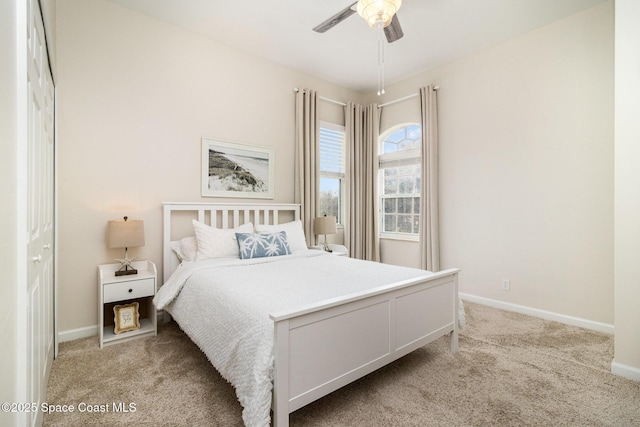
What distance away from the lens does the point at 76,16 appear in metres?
2.62

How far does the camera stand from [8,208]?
3.01ft

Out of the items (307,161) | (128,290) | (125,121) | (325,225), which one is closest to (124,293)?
(128,290)

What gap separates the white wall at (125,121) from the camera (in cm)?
260

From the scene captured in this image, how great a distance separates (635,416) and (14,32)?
130 inches

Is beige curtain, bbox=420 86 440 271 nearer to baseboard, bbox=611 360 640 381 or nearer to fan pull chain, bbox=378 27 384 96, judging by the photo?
fan pull chain, bbox=378 27 384 96

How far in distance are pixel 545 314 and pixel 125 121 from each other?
460 centimetres

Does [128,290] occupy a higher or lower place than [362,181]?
lower

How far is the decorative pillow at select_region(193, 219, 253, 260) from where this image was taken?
284cm

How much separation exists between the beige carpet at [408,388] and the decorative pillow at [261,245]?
914 millimetres

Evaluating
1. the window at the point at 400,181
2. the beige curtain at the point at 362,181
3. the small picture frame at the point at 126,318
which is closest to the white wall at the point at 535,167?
the window at the point at 400,181

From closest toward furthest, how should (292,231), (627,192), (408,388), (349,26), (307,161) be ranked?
1. (408,388)
2. (627,192)
3. (349,26)
4. (292,231)
5. (307,161)

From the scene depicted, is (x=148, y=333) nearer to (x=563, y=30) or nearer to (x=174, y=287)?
(x=174, y=287)

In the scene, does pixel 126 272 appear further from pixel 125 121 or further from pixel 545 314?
pixel 545 314

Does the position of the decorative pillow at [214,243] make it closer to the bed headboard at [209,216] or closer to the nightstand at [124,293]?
the bed headboard at [209,216]
